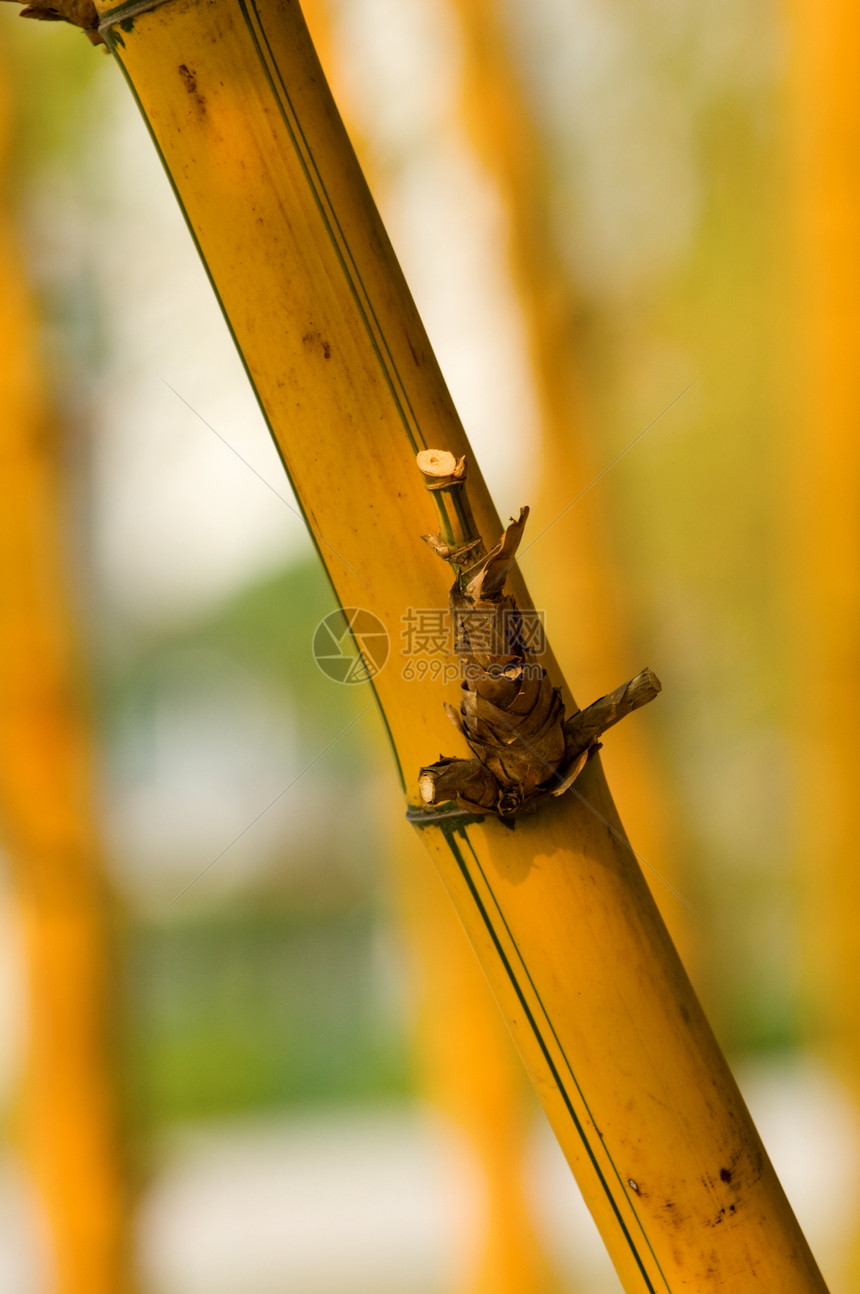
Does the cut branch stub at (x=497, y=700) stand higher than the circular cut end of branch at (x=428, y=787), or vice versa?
the cut branch stub at (x=497, y=700)

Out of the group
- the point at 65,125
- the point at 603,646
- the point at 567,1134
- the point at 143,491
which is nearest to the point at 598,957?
the point at 567,1134

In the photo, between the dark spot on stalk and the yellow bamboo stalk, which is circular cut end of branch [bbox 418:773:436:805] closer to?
the yellow bamboo stalk

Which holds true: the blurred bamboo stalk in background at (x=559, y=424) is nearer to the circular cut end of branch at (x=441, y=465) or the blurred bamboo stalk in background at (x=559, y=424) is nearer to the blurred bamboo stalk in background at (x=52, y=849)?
the blurred bamboo stalk in background at (x=52, y=849)

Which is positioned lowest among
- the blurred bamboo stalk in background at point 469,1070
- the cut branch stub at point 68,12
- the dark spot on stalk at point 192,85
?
the blurred bamboo stalk in background at point 469,1070

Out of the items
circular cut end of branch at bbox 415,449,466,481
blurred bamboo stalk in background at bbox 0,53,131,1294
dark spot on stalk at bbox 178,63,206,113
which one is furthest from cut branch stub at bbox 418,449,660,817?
blurred bamboo stalk in background at bbox 0,53,131,1294

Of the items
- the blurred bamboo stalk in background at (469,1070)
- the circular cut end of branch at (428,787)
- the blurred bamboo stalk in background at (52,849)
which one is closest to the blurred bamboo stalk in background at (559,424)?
the blurred bamboo stalk in background at (469,1070)

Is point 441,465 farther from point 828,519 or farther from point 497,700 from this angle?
point 828,519
